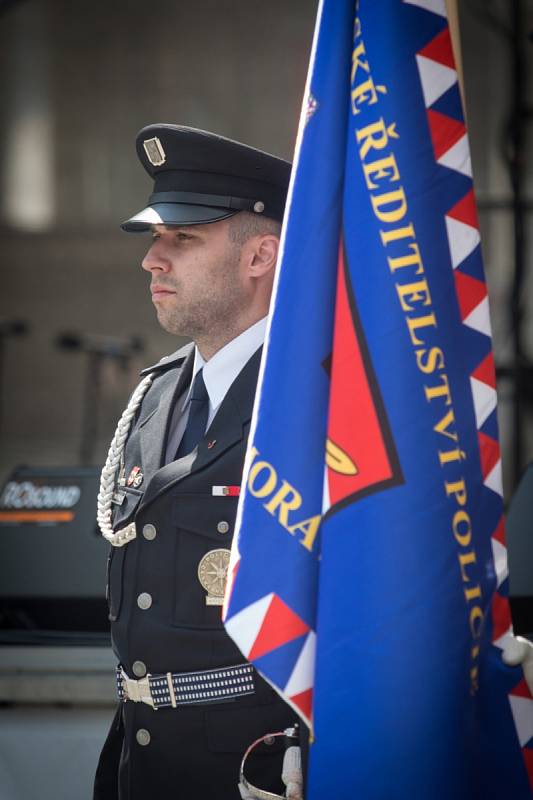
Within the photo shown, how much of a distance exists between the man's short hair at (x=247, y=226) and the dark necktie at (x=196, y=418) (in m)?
0.21

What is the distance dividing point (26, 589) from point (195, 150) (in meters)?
1.41

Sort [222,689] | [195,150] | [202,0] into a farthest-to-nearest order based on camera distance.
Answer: [202,0]
[195,150]
[222,689]

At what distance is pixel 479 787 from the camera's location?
115 centimetres

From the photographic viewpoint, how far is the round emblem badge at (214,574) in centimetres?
137

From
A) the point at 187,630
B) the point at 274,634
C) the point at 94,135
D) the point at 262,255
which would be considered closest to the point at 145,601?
the point at 187,630

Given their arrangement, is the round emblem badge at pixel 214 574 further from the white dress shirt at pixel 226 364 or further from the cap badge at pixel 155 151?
the cap badge at pixel 155 151

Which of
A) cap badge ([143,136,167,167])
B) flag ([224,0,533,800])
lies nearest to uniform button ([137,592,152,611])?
flag ([224,0,533,800])

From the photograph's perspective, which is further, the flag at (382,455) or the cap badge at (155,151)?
the cap badge at (155,151)

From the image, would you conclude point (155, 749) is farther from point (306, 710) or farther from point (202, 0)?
point (202, 0)

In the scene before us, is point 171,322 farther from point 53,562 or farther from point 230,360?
point 53,562

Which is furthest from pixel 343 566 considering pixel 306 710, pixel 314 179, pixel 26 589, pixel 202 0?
pixel 202 0

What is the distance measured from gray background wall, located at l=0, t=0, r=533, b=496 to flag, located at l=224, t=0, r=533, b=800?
6.05m

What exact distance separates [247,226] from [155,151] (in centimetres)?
20

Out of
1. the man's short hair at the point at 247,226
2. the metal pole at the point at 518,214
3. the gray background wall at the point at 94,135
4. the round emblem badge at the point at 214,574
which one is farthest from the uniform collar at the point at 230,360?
the gray background wall at the point at 94,135
